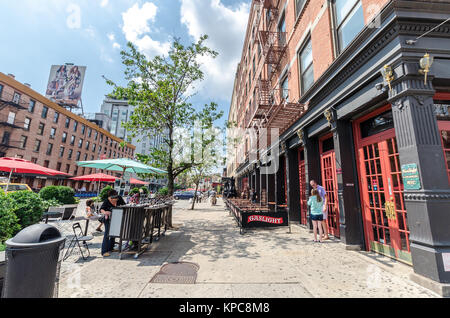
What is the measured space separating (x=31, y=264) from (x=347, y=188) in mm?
7194

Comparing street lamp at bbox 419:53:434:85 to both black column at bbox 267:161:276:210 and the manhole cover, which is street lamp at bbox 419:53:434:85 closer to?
the manhole cover

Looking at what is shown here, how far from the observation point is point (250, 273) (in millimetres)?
4223

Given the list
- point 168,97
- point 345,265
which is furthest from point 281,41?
point 345,265

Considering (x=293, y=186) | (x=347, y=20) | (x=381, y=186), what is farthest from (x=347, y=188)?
(x=347, y=20)

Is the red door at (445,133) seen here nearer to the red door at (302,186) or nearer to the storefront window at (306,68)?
the storefront window at (306,68)

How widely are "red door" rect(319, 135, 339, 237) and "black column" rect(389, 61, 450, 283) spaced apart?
3380mm

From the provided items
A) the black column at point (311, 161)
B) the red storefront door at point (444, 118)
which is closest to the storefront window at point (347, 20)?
the red storefront door at point (444, 118)

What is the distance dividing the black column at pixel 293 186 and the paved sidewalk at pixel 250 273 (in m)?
3.40

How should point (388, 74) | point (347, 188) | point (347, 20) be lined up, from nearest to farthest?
Result: point (388, 74) → point (347, 188) → point (347, 20)

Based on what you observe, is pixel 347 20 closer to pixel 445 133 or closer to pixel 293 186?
pixel 445 133

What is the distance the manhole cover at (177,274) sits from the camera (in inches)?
150

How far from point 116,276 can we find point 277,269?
3392 millimetres

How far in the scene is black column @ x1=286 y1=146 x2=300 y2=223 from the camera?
33.0ft
